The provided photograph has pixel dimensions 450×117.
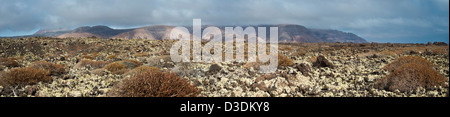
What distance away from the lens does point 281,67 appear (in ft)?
37.5

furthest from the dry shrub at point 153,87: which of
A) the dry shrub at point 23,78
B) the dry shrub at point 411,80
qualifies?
the dry shrub at point 411,80

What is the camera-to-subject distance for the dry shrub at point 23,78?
7656mm

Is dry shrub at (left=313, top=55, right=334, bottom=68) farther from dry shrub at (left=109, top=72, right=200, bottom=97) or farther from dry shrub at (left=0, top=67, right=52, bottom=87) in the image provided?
dry shrub at (left=0, top=67, right=52, bottom=87)

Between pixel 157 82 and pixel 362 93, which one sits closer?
pixel 157 82

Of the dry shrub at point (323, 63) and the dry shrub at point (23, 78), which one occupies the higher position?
the dry shrub at point (323, 63)

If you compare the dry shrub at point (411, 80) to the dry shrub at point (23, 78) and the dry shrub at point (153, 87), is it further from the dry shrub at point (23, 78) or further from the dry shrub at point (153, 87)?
the dry shrub at point (23, 78)

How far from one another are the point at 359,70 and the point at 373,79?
2.01 metres

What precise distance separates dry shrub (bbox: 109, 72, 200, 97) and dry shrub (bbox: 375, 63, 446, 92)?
6132 millimetres

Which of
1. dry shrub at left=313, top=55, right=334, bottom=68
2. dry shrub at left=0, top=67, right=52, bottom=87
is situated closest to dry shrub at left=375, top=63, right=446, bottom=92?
dry shrub at left=313, top=55, right=334, bottom=68

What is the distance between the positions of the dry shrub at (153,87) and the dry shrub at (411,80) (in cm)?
613

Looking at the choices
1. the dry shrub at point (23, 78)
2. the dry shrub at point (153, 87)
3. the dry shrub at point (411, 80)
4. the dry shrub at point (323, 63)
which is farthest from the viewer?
the dry shrub at point (323, 63)

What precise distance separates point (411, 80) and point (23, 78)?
42.1 ft
